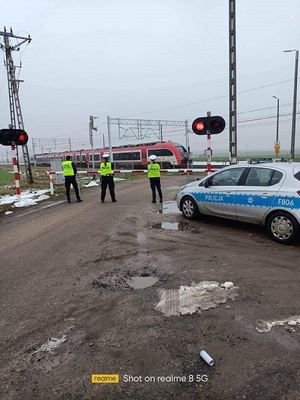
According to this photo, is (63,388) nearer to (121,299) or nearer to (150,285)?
(121,299)

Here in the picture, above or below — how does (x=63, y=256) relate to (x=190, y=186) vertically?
below

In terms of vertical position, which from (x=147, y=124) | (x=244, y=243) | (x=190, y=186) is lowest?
(x=244, y=243)

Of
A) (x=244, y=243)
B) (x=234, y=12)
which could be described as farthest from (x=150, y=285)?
(x=234, y=12)

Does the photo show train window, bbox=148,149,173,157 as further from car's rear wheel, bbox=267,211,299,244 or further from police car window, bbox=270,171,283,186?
car's rear wheel, bbox=267,211,299,244

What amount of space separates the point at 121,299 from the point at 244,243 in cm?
308

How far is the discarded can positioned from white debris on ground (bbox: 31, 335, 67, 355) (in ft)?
4.48

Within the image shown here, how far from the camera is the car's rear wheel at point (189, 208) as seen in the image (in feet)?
26.6

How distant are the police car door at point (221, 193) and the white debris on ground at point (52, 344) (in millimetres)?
4799

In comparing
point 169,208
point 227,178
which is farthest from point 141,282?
point 169,208

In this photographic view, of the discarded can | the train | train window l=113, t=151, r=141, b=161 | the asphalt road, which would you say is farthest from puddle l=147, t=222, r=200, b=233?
train window l=113, t=151, r=141, b=161

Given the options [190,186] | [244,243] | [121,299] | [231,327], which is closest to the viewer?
[231,327]

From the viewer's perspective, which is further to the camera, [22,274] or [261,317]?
[22,274]

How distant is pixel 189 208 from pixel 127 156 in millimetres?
32948

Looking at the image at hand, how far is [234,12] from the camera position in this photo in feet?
34.9
